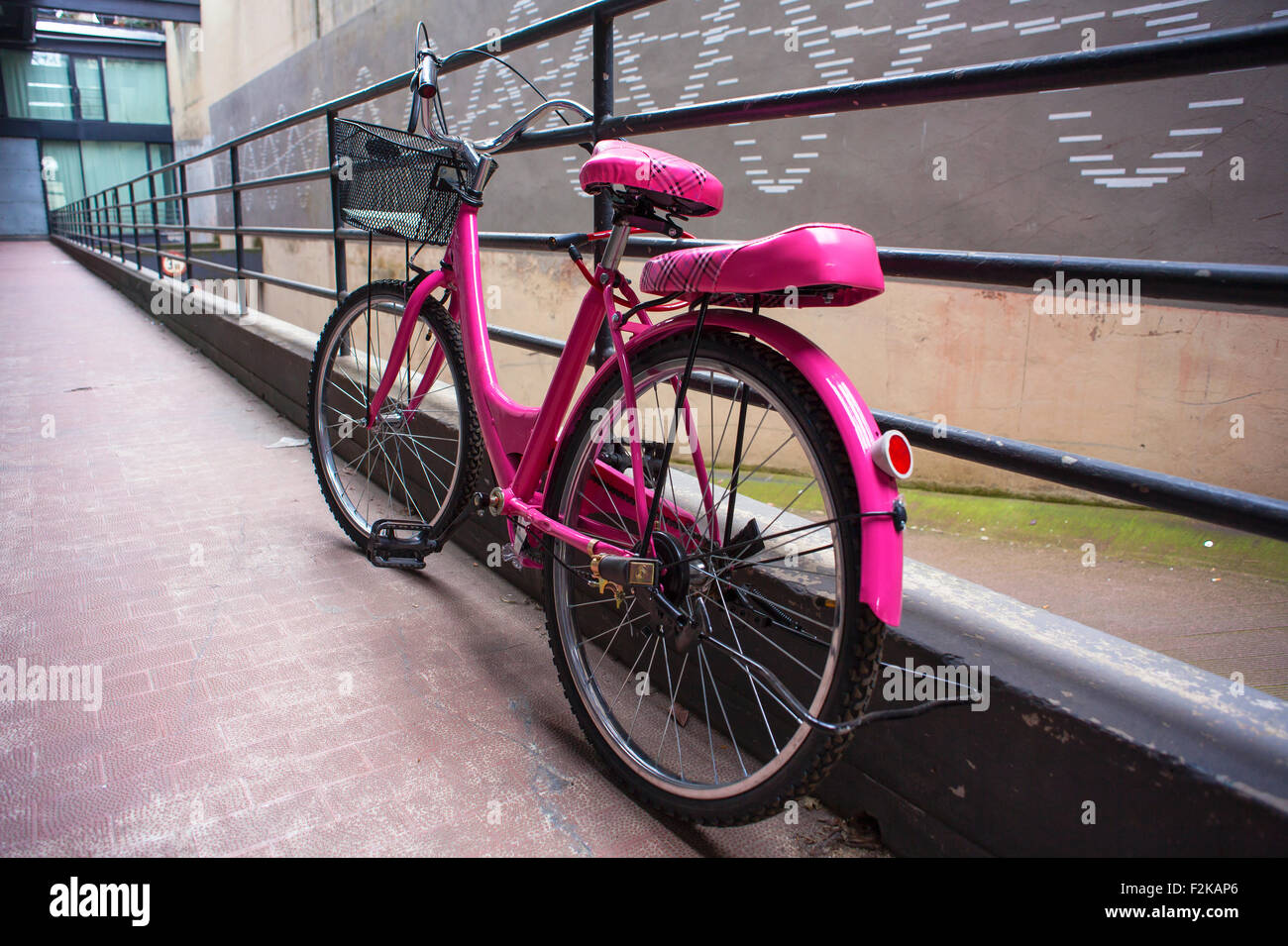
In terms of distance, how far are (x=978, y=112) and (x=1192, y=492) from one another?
5.63m

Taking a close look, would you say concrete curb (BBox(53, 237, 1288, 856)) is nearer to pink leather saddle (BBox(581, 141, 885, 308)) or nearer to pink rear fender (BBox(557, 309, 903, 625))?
pink rear fender (BBox(557, 309, 903, 625))

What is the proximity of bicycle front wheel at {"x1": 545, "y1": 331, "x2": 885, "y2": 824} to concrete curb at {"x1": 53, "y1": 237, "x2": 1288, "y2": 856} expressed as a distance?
0.18 m

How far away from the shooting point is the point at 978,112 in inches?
228

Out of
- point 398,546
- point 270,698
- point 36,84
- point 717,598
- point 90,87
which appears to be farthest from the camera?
point 90,87

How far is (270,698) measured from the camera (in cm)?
174

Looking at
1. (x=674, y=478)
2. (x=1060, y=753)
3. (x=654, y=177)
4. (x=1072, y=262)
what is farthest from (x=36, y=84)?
(x=1060, y=753)

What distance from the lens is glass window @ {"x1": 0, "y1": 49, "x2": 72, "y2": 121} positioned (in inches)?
976

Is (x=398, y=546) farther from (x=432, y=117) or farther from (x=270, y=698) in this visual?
(x=432, y=117)

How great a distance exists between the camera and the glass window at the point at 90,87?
25.5 metres

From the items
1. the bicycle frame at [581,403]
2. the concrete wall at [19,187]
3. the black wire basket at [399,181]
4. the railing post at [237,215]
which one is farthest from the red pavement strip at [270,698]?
the concrete wall at [19,187]

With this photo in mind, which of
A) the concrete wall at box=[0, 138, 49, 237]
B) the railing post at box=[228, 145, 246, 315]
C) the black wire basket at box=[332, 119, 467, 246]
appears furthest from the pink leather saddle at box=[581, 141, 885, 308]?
the concrete wall at box=[0, 138, 49, 237]

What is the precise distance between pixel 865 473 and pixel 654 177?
596mm

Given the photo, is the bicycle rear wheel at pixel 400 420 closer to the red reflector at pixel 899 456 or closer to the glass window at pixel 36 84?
the red reflector at pixel 899 456

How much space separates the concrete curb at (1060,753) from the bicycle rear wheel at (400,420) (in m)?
1.31
